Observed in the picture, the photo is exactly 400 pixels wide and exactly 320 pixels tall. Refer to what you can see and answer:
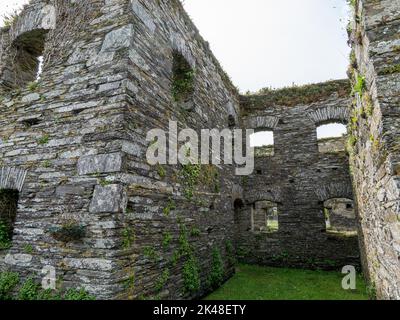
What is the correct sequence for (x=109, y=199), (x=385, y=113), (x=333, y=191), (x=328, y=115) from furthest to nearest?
(x=328, y=115) < (x=333, y=191) < (x=109, y=199) < (x=385, y=113)

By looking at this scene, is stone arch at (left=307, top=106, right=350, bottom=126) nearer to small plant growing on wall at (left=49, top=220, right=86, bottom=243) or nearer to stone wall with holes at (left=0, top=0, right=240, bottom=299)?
stone wall with holes at (left=0, top=0, right=240, bottom=299)

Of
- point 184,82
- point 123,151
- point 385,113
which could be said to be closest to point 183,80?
point 184,82

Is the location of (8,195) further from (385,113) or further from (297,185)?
(297,185)

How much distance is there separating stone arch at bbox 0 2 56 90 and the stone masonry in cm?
3

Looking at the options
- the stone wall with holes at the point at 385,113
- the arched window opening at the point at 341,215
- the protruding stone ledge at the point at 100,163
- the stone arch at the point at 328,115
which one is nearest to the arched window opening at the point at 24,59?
the protruding stone ledge at the point at 100,163

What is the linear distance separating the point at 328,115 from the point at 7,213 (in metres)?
9.44

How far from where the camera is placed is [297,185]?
9469mm

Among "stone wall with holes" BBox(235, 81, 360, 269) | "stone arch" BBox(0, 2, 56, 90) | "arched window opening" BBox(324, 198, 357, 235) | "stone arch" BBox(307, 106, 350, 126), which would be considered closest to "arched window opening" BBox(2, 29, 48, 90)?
"stone arch" BBox(0, 2, 56, 90)

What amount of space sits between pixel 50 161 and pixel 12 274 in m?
1.64

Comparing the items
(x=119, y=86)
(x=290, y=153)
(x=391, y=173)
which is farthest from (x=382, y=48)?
(x=290, y=153)

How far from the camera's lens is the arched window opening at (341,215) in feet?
41.7

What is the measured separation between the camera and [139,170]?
386 cm

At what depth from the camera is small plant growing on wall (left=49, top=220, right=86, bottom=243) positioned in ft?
11.3

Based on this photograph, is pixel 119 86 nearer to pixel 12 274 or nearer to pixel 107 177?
pixel 107 177
